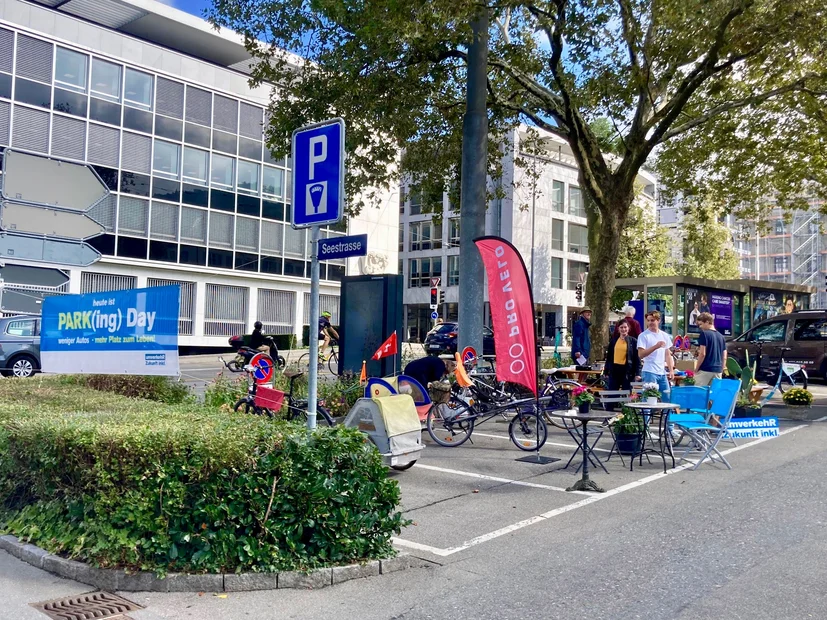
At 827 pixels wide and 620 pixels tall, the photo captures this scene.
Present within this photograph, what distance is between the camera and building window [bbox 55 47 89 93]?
2839 cm

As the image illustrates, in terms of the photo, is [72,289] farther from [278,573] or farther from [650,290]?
[278,573]

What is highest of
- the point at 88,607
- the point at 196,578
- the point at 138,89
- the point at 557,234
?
the point at 138,89

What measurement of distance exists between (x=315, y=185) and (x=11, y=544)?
137 inches

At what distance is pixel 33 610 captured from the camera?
444 centimetres

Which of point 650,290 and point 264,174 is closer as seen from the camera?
point 650,290

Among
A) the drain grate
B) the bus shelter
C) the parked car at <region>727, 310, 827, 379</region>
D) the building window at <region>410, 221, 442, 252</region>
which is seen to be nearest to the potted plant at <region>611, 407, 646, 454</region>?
the drain grate

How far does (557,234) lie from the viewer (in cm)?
5388

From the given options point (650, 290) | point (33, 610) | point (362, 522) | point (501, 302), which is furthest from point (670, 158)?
point (33, 610)

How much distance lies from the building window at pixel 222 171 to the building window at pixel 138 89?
381cm

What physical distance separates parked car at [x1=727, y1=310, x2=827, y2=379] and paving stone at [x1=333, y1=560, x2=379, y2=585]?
1679 cm

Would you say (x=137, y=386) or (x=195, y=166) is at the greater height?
(x=195, y=166)

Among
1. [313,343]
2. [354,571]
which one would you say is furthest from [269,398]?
[354,571]

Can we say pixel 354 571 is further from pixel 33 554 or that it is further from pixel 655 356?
pixel 655 356

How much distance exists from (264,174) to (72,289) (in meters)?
10.8
